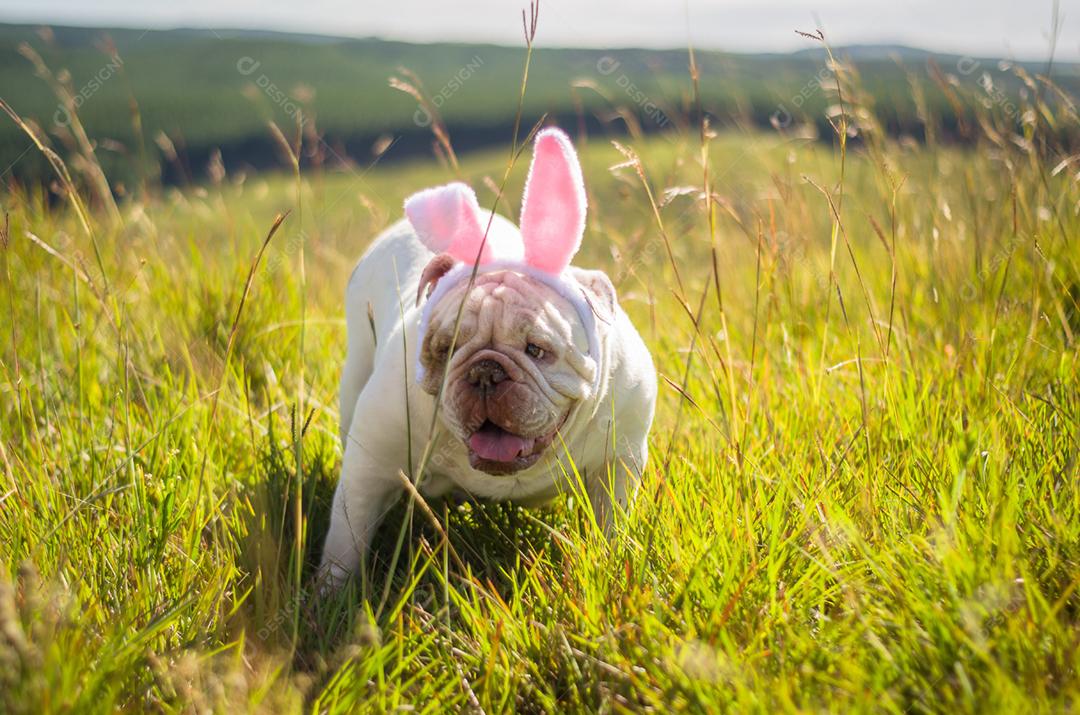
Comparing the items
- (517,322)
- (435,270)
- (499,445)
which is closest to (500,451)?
(499,445)

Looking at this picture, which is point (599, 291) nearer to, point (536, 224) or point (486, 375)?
point (536, 224)

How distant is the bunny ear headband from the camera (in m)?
2.04

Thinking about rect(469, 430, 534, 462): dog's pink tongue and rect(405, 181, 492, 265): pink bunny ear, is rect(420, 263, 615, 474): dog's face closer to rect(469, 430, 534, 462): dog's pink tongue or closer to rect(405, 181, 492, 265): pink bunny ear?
rect(469, 430, 534, 462): dog's pink tongue

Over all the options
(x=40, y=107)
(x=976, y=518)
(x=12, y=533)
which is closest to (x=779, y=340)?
(x=976, y=518)

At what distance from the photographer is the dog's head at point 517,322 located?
196 centimetres

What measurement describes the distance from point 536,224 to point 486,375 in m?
0.42

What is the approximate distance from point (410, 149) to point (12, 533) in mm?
32503

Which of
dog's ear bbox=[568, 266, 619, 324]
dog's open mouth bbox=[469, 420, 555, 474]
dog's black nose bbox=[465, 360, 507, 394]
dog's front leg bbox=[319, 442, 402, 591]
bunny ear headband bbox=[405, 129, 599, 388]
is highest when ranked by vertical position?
bunny ear headband bbox=[405, 129, 599, 388]

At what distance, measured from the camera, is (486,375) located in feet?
6.40
